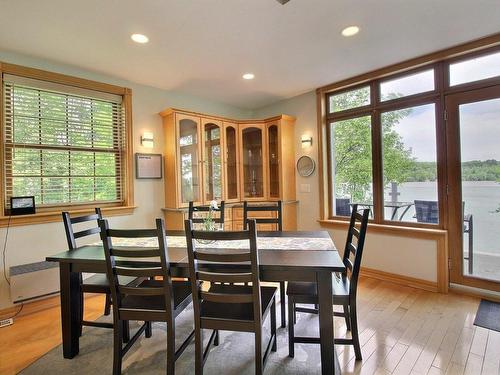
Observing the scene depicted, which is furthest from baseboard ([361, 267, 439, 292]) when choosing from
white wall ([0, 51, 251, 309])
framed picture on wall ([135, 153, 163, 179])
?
framed picture on wall ([135, 153, 163, 179])

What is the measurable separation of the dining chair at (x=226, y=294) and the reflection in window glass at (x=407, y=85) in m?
2.97

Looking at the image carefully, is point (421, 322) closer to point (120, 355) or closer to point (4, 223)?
point (120, 355)

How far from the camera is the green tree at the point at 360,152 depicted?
3.44m

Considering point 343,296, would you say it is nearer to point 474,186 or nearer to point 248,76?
point 474,186

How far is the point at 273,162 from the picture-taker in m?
4.46

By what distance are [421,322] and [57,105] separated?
14.3 ft

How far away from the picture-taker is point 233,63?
3.13 m

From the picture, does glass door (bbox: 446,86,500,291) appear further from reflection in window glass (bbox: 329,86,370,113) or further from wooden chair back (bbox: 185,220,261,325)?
wooden chair back (bbox: 185,220,261,325)

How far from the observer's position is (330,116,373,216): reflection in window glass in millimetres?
3740

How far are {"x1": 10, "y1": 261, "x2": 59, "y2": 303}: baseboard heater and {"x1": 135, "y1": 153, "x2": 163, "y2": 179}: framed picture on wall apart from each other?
1440 mm

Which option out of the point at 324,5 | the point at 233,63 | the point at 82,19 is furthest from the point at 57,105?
Result: the point at 324,5

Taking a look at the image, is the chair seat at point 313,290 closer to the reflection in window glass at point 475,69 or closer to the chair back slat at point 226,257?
the chair back slat at point 226,257

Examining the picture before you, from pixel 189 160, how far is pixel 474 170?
11.3ft

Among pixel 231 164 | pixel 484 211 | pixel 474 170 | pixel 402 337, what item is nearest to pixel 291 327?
pixel 402 337
